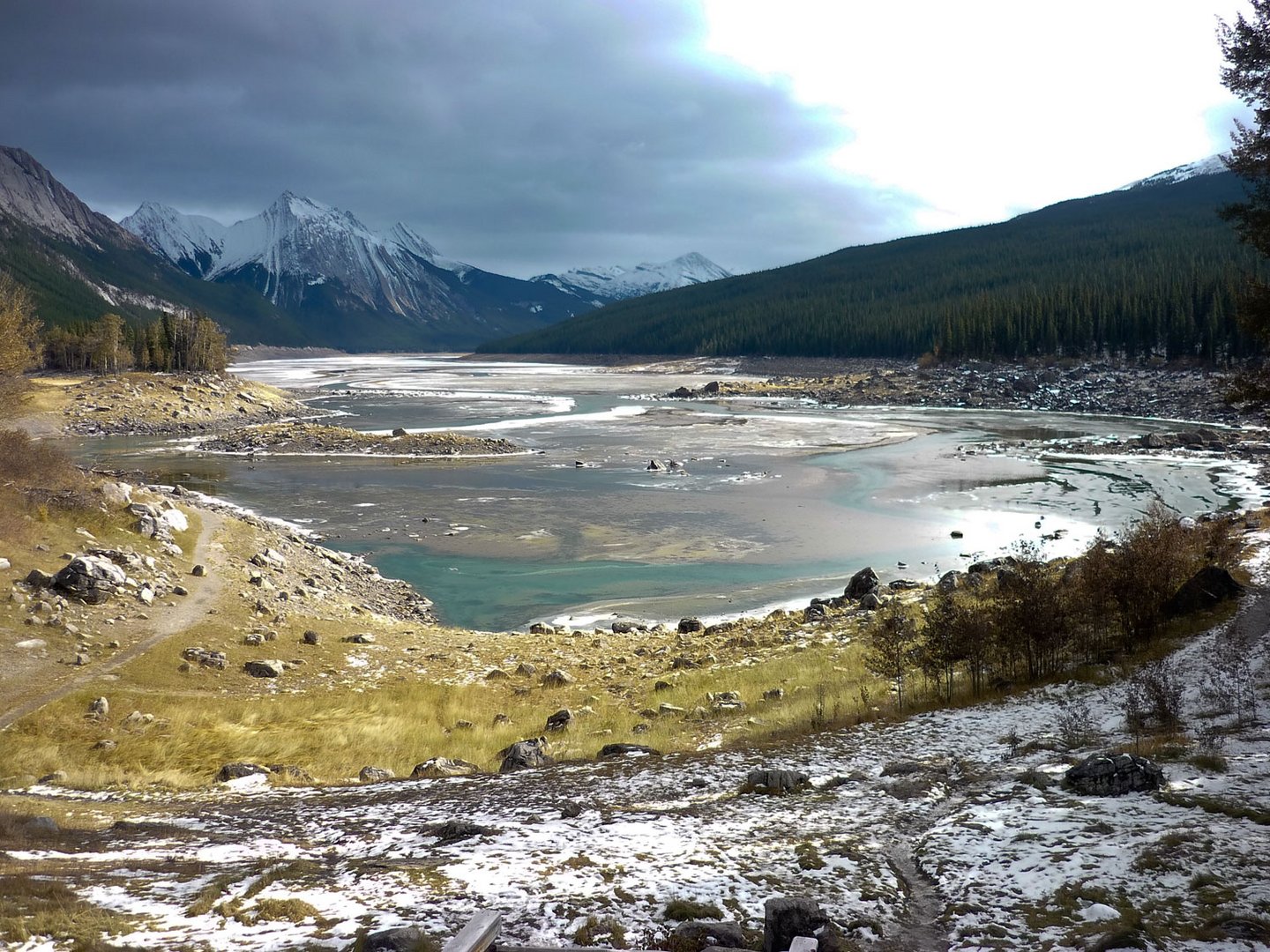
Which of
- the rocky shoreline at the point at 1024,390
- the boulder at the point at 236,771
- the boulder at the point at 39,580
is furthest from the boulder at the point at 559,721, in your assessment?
the rocky shoreline at the point at 1024,390

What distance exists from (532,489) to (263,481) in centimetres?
1702

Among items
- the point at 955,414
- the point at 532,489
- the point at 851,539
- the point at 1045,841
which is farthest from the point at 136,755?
the point at 955,414

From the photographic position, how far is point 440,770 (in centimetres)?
1348

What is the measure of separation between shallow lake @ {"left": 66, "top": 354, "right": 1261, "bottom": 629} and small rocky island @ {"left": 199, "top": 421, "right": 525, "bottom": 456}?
268cm

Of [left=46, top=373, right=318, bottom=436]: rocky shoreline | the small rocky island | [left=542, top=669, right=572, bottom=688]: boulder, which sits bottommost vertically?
[left=542, top=669, right=572, bottom=688]: boulder

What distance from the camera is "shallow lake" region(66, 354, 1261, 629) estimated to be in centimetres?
3003

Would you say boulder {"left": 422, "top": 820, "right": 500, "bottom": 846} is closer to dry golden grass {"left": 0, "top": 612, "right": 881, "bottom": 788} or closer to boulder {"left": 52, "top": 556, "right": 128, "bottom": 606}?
dry golden grass {"left": 0, "top": 612, "right": 881, "bottom": 788}

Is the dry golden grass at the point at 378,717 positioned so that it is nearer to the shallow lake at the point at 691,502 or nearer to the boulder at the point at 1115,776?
the boulder at the point at 1115,776

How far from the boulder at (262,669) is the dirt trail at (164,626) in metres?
2.07

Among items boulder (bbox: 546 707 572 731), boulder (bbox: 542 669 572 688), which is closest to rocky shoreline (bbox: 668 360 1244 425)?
boulder (bbox: 542 669 572 688)

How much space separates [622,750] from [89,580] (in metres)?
14.1

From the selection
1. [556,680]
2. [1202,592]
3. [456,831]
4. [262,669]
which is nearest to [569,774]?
[456,831]

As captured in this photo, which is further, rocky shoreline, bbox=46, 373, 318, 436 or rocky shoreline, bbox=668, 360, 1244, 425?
rocky shoreline, bbox=668, 360, 1244, 425

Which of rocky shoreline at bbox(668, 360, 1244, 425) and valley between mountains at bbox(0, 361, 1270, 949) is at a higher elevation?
rocky shoreline at bbox(668, 360, 1244, 425)
